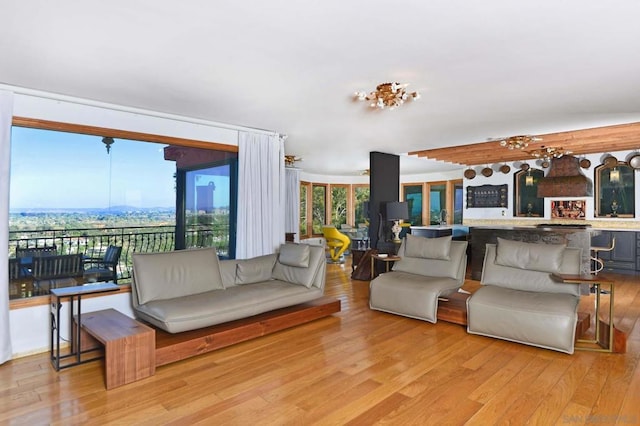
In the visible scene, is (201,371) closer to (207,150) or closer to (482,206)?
(207,150)

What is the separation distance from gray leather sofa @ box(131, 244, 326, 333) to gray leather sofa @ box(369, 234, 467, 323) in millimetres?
812

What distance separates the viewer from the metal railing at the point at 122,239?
13.2 ft

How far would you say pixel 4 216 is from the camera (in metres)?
3.38

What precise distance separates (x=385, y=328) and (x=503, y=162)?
6.63 metres

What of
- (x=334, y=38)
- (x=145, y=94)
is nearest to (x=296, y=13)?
(x=334, y=38)

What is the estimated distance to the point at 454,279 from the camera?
15.3 feet

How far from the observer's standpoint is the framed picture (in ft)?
26.9

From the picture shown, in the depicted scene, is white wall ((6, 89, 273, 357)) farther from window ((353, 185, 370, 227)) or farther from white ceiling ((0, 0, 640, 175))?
window ((353, 185, 370, 227))

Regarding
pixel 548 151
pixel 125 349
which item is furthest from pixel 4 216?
pixel 548 151

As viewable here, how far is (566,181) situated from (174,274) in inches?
311

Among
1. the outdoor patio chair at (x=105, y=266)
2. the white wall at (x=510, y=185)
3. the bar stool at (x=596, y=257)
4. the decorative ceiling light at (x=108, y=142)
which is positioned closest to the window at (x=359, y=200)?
the white wall at (x=510, y=185)

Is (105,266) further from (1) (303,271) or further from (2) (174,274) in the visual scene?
(1) (303,271)

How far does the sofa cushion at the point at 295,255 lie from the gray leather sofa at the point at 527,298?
6.20 feet

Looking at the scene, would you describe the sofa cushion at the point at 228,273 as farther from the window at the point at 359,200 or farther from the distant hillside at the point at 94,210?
the window at the point at 359,200
